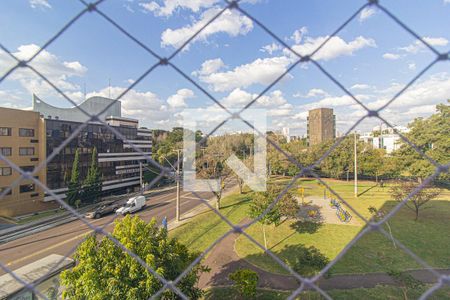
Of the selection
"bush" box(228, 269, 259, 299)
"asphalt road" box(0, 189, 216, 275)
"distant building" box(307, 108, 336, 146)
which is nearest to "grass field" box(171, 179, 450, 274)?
"bush" box(228, 269, 259, 299)

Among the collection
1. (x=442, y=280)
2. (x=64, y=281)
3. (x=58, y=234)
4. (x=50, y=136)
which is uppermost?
(x=50, y=136)

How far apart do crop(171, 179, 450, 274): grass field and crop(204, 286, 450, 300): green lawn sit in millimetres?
635

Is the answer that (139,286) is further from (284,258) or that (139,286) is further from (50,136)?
(50,136)

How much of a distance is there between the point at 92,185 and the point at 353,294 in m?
11.5

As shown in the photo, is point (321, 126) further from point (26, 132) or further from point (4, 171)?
point (4, 171)

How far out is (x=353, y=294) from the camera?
412 centimetres

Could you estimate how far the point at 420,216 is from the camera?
845 cm

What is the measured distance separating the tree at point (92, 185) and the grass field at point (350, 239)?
6233mm

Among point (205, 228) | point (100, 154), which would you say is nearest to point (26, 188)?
point (100, 154)

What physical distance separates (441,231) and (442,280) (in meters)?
8.70

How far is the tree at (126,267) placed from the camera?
2797 mm

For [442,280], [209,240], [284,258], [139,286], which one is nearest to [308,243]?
[284,258]

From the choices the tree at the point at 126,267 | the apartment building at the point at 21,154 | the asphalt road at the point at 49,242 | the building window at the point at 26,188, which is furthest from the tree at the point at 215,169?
the building window at the point at 26,188

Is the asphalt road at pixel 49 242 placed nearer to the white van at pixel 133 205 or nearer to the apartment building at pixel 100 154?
the white van at pixel 133 205
